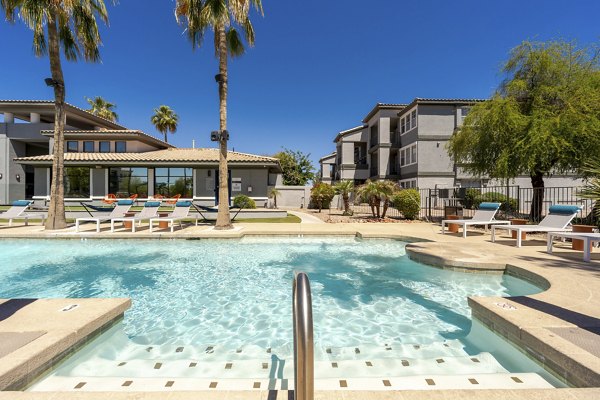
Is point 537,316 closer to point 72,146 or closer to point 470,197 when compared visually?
point 470,197

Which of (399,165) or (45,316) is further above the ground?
(399,165)

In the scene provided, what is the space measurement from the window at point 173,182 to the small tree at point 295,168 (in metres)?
23.9

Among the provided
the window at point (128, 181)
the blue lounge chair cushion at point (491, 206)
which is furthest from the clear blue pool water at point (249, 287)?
the window at point (128, 181)

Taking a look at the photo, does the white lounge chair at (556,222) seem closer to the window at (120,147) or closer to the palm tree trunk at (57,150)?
the palm tree trunk at (57,150)

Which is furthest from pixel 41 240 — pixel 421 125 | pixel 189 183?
pixel 421 125

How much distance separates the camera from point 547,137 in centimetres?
1202

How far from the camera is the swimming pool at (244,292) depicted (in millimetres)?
4164

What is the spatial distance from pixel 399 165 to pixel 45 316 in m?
32.5

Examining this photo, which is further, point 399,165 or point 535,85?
point 399,165

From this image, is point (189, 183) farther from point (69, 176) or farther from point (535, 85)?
point (535, 85)

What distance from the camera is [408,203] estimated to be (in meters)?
17.3

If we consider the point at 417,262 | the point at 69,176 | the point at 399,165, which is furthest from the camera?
the point at 399,165

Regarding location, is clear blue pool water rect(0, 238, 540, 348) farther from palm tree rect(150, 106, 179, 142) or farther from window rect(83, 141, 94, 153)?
palm tree rect(150, 106, 179, 142)

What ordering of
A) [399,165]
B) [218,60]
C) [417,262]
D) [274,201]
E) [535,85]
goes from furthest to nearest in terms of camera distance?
[399,165]
[274,201]
[535,85]
[218,60]
[417,262]
